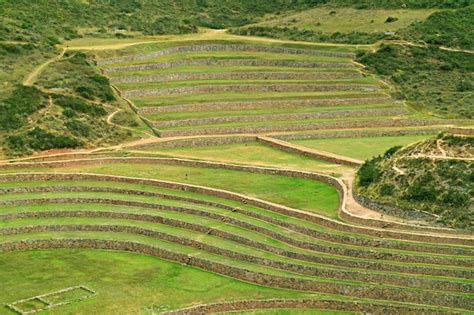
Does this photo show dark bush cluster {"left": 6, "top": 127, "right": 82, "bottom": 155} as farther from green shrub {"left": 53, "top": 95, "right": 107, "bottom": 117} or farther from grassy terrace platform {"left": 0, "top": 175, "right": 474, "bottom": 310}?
grassy terrace platform {"left": 0, "top": 175, "right": 474, "bottom": 310}

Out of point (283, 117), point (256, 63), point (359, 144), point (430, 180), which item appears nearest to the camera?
point (430, 180)

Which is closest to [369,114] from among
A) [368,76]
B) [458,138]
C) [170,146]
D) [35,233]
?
[368,76]

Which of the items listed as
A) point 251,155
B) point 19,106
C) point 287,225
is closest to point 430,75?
point 251,155

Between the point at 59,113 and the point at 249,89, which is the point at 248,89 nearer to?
the point at 249,89

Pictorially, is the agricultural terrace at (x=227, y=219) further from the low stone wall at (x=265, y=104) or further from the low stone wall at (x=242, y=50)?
the low stone wall at (x=242, y=50)

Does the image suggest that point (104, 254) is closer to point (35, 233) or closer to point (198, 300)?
point (35, 233)

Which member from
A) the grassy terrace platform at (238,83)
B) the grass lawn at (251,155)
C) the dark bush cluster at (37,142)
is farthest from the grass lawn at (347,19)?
the dark bush cluster at (37,142)

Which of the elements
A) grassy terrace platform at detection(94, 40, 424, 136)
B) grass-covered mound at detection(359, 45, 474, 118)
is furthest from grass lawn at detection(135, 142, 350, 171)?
grass-covered mound at detection(359, 45, 474, 118)
